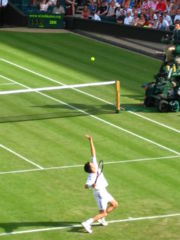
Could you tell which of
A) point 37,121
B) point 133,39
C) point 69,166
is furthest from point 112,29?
point 69,166

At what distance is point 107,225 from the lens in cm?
2294

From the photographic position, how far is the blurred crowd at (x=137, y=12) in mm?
50531

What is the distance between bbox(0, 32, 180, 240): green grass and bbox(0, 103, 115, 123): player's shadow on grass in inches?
1.5

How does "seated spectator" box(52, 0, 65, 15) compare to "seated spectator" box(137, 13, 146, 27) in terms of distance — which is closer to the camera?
"seated spectator" box(137, 13, 146, 27)

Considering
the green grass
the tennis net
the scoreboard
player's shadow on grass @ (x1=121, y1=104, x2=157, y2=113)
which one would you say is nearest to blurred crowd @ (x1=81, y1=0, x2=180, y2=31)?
the scoreboard

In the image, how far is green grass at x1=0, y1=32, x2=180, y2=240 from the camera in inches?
919

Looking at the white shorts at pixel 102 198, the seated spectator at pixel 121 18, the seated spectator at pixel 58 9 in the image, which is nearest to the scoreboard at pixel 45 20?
the seated spectator at pixel 58 9

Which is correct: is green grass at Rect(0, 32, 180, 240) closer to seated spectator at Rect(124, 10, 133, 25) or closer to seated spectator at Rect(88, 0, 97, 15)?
seated spectator at Rect(124, 10, 133, 25)

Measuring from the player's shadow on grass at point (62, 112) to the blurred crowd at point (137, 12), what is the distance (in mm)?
14174

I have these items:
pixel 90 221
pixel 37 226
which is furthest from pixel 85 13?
pixel 90 221

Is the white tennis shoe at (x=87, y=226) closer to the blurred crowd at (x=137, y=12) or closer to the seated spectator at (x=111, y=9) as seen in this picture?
the blurred crowd at (x=137, y=12)

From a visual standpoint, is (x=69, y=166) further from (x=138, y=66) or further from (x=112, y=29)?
(x=112, y=29)

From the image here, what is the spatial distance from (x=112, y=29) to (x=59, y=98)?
1564 cm

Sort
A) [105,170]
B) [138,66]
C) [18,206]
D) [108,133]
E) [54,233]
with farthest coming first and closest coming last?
1. [138,66]
2. [108,133]
3. [105,170]
4. [18,206]
5. [54,233]
